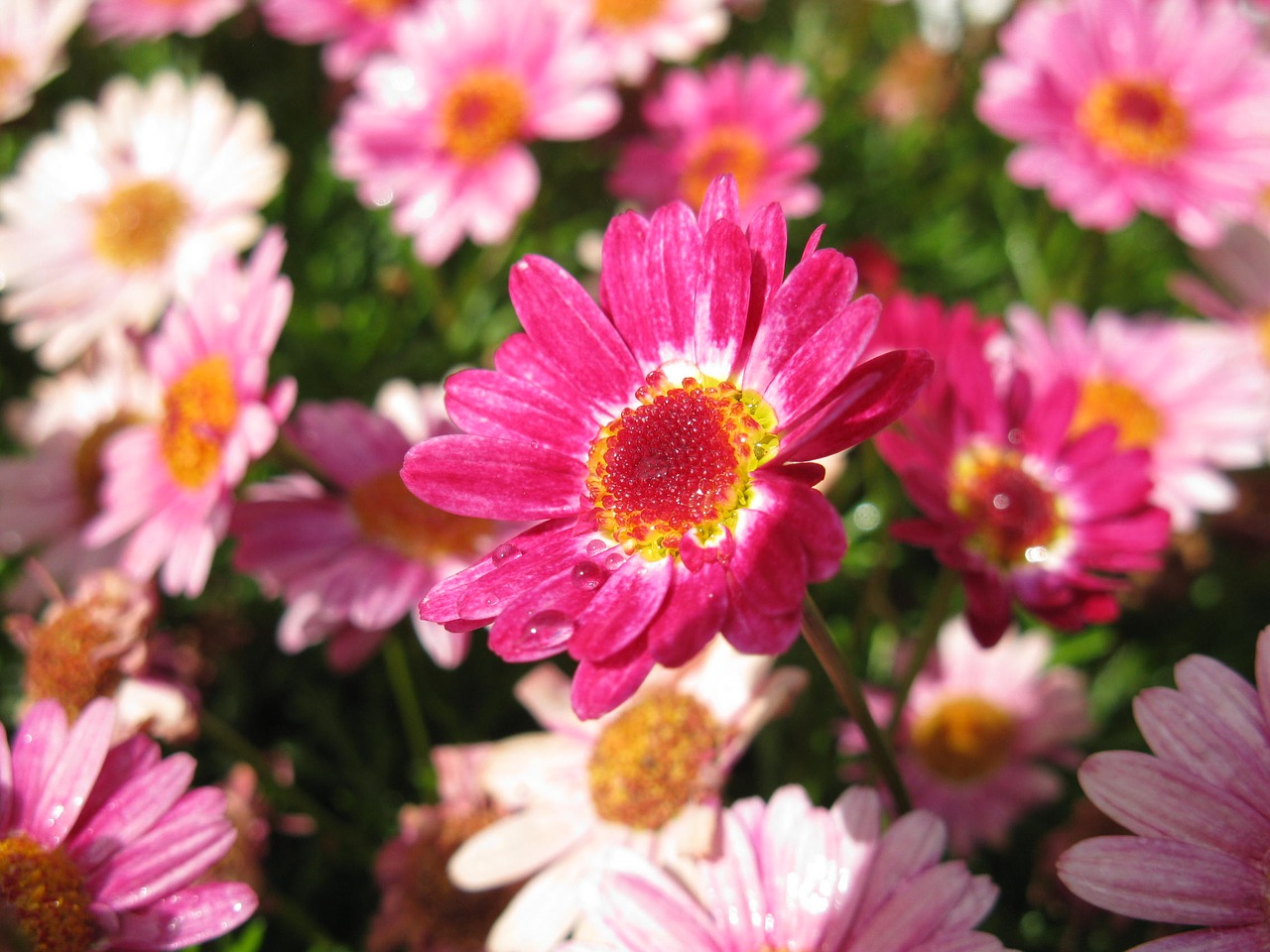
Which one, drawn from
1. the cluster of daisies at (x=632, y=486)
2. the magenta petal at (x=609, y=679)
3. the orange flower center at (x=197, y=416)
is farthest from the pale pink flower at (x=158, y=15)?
the magenta petal at (x=609, y=679)

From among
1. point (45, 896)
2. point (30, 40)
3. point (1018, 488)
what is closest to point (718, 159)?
point (1018, 488)

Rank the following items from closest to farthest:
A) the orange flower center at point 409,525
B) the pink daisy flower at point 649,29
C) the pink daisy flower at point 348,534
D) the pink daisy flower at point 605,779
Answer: the pink daisy flower at point 605,779 < the pink daisy flower at point 348,534 < the orange flower center at point 409,525 < the pink daisy flower at point 649,29

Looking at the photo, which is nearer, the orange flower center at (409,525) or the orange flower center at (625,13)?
the orange flower center at (409,525)

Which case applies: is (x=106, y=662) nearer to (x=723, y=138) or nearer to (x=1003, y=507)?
(x=1003, y=507)

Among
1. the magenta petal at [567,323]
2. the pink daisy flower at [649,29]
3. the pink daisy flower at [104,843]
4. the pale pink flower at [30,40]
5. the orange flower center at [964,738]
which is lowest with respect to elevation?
the orange flower center at [964,738]

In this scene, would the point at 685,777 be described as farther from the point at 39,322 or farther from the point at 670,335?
the point at 39,322

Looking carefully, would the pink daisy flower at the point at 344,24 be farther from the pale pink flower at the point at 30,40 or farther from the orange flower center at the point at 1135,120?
the orange flower center at the point at 1135,120

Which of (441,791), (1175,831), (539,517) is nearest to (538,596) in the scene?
(539,517)

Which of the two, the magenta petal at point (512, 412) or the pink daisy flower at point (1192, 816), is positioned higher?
the magenta petal at point (512, 412)

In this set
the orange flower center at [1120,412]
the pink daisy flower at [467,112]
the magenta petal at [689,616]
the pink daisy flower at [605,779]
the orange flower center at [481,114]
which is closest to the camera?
the magenta petal at [689,616]
